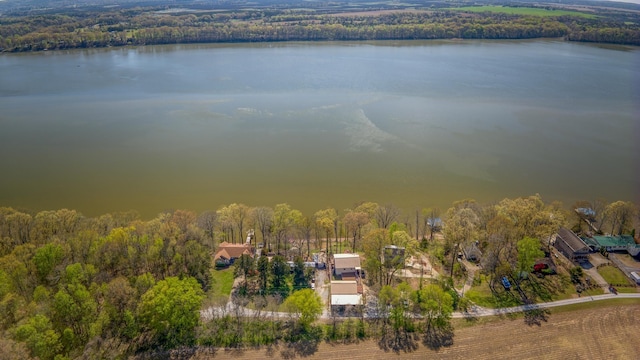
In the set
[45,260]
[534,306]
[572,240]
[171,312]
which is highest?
[45,260]

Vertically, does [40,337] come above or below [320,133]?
below

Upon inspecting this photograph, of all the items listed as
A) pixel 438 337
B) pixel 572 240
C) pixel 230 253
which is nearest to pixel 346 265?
pixel 438 337

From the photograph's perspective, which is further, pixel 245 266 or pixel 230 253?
pixel 230 253

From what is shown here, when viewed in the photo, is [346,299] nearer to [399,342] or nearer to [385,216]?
[399,342]

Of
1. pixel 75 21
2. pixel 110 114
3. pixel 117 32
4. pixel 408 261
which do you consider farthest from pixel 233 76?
pixel 75 21

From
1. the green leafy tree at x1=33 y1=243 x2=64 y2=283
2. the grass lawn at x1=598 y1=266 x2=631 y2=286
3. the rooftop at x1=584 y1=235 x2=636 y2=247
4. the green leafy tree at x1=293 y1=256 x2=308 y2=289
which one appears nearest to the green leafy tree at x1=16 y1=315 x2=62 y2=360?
the green leafy tree at x1=33 y1=243 x2=64 y2=283

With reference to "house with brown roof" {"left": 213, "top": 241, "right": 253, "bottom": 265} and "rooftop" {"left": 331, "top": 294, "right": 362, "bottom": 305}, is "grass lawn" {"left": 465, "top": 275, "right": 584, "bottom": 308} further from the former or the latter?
"house with brown roof" {"left": 213, "top": 241, "right": 253, "bottom": 265}

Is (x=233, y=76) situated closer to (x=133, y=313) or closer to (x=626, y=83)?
(x=133, y=313)
